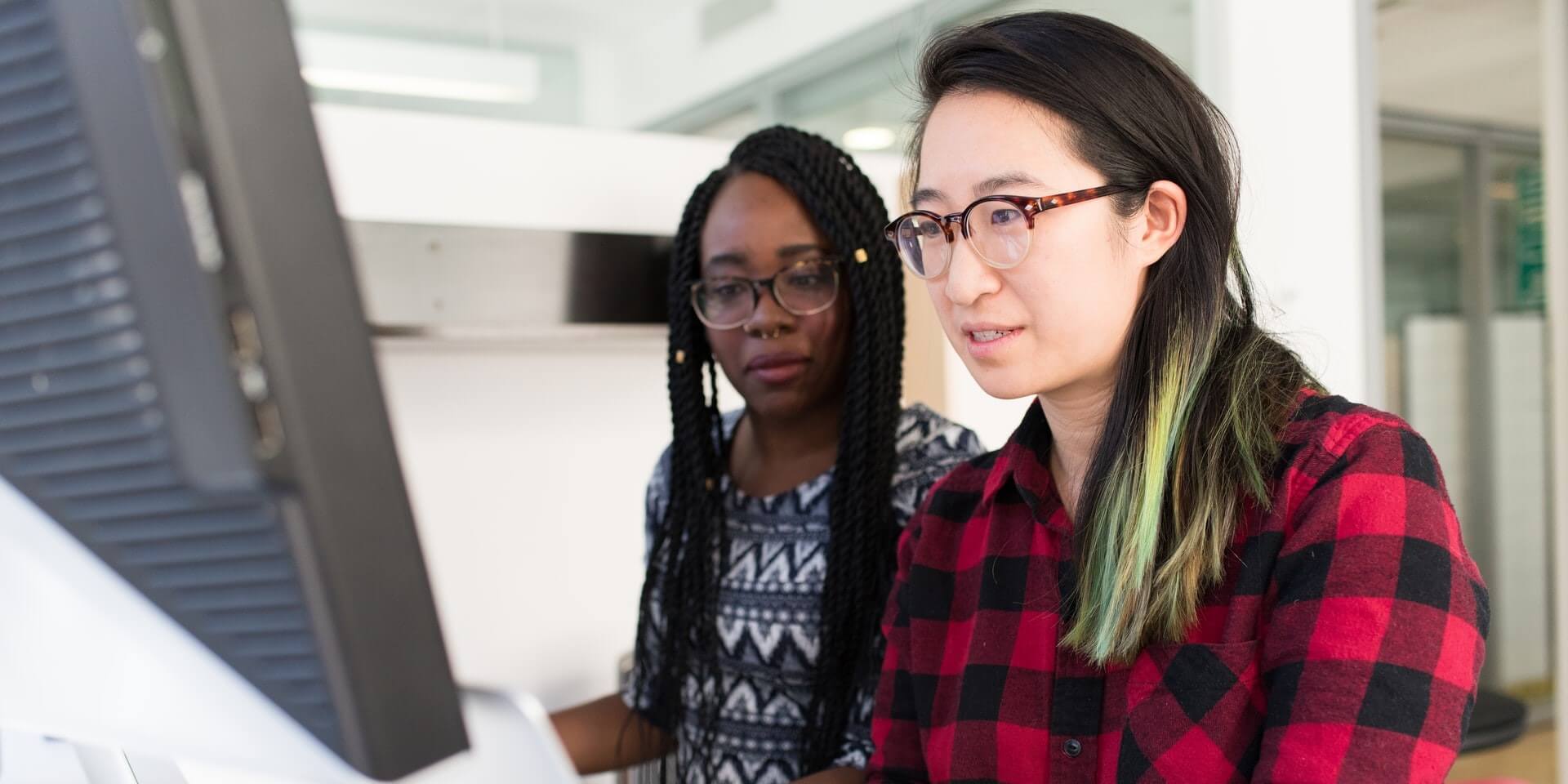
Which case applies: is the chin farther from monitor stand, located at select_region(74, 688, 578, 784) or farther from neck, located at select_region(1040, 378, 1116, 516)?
monitor stand, located at select_region(74, 688, 578, 784)

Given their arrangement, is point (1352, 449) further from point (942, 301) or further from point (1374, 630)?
point (942, 301)

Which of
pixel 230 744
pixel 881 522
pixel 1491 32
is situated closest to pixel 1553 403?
pixel 1491 32

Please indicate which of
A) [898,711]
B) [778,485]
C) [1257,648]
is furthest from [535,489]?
[1257,648]

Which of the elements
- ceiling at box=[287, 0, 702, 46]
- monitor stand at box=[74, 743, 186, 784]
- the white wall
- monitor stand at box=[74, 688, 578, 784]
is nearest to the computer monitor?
monitor stand at box=[74, 688, 578, 784]

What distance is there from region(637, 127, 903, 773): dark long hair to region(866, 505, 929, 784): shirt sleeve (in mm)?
176

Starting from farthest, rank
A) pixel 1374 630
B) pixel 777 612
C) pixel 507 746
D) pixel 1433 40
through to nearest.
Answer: pixel 1433 40
pixel 777 612
pixel 1374 630
pixel 507 746

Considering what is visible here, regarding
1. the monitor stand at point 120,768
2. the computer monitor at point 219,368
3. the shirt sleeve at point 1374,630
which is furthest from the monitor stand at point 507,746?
the shirt sleeve at point 1374,630

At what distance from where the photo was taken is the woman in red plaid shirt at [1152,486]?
0.78m

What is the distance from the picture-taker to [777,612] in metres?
1.37

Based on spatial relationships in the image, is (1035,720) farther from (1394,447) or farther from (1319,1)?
(1319,1)

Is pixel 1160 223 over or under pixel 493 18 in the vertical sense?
under

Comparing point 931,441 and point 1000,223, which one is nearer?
point 1000,223

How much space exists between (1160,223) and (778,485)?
25.1 inches

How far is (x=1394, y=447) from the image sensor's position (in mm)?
835
